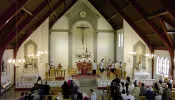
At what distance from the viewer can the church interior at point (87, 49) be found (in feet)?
51.6

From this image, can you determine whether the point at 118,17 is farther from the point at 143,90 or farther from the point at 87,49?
the point at 143,90

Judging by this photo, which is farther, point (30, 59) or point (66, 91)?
point (30, 59)

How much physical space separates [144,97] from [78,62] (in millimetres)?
12176

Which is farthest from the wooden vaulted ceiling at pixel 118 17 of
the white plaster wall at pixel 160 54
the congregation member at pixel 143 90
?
the congregation member at pixel 143 90

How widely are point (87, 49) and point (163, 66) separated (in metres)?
10.2

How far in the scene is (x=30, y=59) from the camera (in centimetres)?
2300

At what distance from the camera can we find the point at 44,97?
49.9 ft

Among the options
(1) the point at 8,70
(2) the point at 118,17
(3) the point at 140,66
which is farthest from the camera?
(2) the point at 118,17

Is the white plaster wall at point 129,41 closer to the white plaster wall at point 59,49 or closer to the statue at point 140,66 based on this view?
the statue at point 140,66

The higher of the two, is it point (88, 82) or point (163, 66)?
point (163, 66)

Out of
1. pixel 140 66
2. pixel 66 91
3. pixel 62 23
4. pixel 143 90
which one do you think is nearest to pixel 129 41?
pixel 140 66

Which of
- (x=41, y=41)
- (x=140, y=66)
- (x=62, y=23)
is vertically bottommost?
(x=140, y=66)

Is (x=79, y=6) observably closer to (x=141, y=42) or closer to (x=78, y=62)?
(x=78, y=62)

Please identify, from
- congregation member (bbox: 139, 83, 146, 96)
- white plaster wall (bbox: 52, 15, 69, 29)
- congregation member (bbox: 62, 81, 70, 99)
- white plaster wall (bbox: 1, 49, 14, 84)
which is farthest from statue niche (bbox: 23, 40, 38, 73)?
congregation member (bbox: 139, 83, 146, 96)
